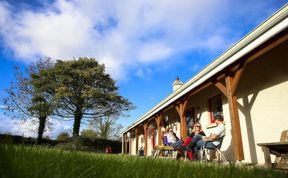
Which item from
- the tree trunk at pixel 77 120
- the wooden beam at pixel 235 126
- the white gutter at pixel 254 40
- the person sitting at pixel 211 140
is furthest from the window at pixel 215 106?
the tree trunk at pixel 77 120

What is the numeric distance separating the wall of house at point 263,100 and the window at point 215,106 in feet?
4.57

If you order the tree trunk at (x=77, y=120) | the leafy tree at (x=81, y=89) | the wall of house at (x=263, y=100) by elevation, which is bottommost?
the wall of house at (x=263, y=100)

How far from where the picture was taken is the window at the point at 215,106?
922 centimetres

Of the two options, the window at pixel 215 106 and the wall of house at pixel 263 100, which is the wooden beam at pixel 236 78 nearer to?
the wall of house at pixel 263 100

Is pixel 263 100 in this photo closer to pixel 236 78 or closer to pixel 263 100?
pixel 263 100

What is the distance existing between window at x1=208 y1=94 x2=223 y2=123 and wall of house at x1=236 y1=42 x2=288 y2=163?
1.39 m

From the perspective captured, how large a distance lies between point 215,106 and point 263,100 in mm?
2871

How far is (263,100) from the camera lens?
6773 mm

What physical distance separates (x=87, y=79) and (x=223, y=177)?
24.4 meters

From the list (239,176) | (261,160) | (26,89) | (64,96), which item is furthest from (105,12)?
(26,89)

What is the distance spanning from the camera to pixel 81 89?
82.2 ft

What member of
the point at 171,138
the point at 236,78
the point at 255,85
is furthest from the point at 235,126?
the point at 171,138

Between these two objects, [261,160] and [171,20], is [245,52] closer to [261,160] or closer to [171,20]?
[261,160]

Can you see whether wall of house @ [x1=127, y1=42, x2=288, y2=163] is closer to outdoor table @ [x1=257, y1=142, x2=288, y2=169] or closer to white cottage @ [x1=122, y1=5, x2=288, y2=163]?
white cottage @ [x1=122, y1=5, x2=288, y2=163]
